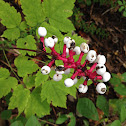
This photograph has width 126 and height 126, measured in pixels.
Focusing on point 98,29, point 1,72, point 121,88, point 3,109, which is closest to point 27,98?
point 1,72

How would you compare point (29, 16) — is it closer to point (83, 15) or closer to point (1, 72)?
point (1, 72)

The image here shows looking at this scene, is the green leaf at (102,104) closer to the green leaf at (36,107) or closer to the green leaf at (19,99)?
the green leaf at (36,107)

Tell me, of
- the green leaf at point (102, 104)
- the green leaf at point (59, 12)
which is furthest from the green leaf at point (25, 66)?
the green leaf at point (102, 104)

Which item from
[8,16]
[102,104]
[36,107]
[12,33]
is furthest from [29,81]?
[102,104]

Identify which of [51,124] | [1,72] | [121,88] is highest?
[1,72]

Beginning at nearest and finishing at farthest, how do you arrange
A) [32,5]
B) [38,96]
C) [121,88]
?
1. [32,5]
2. [38,96]
3. [121,88]

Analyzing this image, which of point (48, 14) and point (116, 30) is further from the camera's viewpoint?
point (116, 30)

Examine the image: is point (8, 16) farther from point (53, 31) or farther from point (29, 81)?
point (29, 81)

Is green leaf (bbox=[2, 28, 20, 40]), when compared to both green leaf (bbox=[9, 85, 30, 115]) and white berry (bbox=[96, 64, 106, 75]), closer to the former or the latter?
green leaf (bbox=[9, 85, 30, 115])
